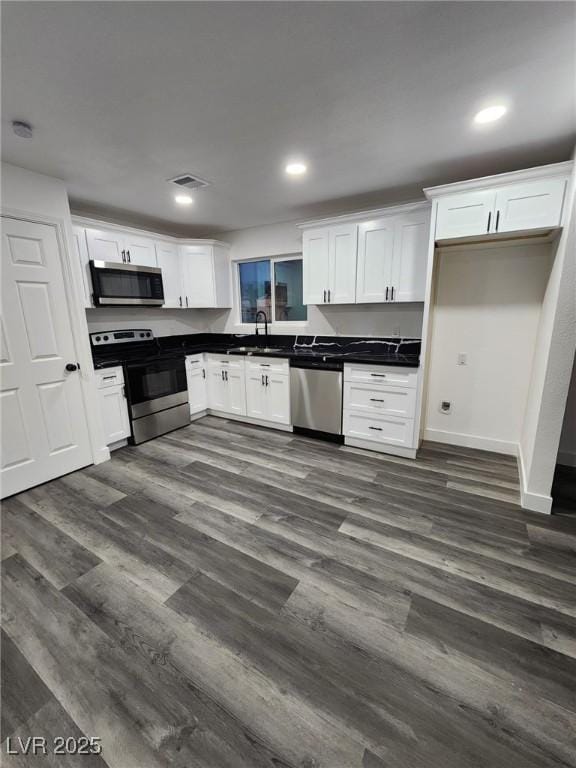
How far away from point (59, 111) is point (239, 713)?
3043mm

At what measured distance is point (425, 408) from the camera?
3430 millimetres

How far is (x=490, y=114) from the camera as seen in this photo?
1.86m

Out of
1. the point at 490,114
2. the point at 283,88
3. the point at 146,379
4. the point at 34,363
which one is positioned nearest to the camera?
the point at 283,88

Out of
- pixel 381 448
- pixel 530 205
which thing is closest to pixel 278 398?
pixel 381 448

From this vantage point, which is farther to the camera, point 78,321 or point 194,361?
point 194,361

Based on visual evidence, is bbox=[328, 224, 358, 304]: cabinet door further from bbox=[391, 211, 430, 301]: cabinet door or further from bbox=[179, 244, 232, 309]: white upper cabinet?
bbox=[179, 244, 232, 309]: white upper cabinet

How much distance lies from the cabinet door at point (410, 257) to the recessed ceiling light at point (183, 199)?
2.06 metres

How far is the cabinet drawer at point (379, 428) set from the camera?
3029mm

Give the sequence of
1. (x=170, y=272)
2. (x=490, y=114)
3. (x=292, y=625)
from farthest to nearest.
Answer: (x=170, y=272) < (x=490, y=114) < (x=292, y=625)

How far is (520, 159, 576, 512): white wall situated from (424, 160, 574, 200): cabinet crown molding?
0.14 m

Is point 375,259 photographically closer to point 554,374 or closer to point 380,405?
point 380,405

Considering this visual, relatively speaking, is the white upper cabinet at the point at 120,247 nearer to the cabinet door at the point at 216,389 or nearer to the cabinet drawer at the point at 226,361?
the cabinet drawer at the point at 226,361

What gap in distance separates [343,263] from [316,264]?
0.32m

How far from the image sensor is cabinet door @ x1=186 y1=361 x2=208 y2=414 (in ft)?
13.4
